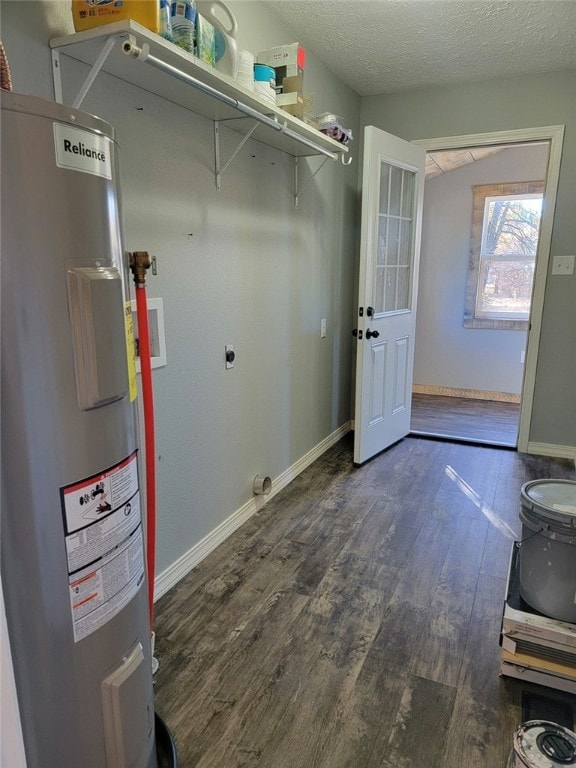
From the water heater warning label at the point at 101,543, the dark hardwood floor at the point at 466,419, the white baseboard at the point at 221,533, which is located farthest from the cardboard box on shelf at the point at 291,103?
the dark hardwood floor at the point at 466,419

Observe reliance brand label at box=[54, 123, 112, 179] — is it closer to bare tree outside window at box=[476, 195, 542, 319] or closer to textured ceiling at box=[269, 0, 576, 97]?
textured ceiling at box=[269, 0, 576, 97]

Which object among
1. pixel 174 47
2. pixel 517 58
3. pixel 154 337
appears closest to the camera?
pixel 174 47

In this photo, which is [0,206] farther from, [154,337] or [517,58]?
[517,58]

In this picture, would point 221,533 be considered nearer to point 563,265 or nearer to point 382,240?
point 382,240

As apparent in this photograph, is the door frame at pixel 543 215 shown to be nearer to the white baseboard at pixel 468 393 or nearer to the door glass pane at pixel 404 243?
the door glass pane at pixel 404 243

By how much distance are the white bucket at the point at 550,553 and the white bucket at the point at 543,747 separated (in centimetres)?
43

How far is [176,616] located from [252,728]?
552 mm

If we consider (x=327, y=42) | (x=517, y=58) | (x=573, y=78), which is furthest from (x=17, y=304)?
(x=573, y=78)

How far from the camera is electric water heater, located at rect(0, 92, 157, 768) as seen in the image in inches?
31.0

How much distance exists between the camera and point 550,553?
1.52m

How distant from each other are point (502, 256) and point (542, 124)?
6.57 ft

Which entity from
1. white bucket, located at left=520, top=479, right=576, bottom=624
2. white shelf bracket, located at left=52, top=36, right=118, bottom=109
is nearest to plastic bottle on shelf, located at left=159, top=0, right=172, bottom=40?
white shelf bracket, located at left=52, top=36, right=118, bottom=109

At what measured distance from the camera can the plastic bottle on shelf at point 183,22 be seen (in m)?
1.41

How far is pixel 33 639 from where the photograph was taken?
0.87 metres
